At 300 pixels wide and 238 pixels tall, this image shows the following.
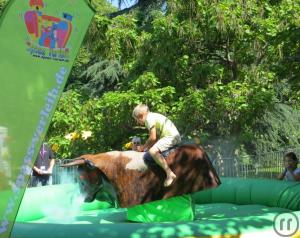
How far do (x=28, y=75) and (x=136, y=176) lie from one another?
305 centimetres

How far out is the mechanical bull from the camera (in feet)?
24.5

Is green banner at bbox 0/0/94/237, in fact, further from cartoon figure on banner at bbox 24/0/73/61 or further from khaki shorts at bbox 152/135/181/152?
khaki shorts at bbox 152/135/181/152

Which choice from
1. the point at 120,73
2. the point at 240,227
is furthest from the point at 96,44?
the point at 240,227

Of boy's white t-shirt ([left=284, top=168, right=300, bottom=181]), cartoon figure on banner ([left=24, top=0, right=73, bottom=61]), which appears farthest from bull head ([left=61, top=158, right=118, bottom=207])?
boy's white t-shirt ([left=284, top=168, right=300, bottom=181])

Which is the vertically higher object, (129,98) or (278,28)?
(278,28)

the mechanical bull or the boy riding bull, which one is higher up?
the boy riding bull

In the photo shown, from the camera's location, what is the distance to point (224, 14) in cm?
1256

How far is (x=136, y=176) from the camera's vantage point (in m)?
7.52

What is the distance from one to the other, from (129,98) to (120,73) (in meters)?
7.48

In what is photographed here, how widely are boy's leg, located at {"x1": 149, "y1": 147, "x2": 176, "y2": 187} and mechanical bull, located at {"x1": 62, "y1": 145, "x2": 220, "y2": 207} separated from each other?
0.18 m

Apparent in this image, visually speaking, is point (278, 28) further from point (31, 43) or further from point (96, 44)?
point (31, 43)

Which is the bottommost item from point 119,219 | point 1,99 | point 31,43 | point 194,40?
point 119,219

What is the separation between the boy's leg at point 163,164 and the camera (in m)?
7.16

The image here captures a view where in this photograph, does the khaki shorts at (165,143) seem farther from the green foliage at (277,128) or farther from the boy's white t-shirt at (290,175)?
the green foliage at (277,128)
